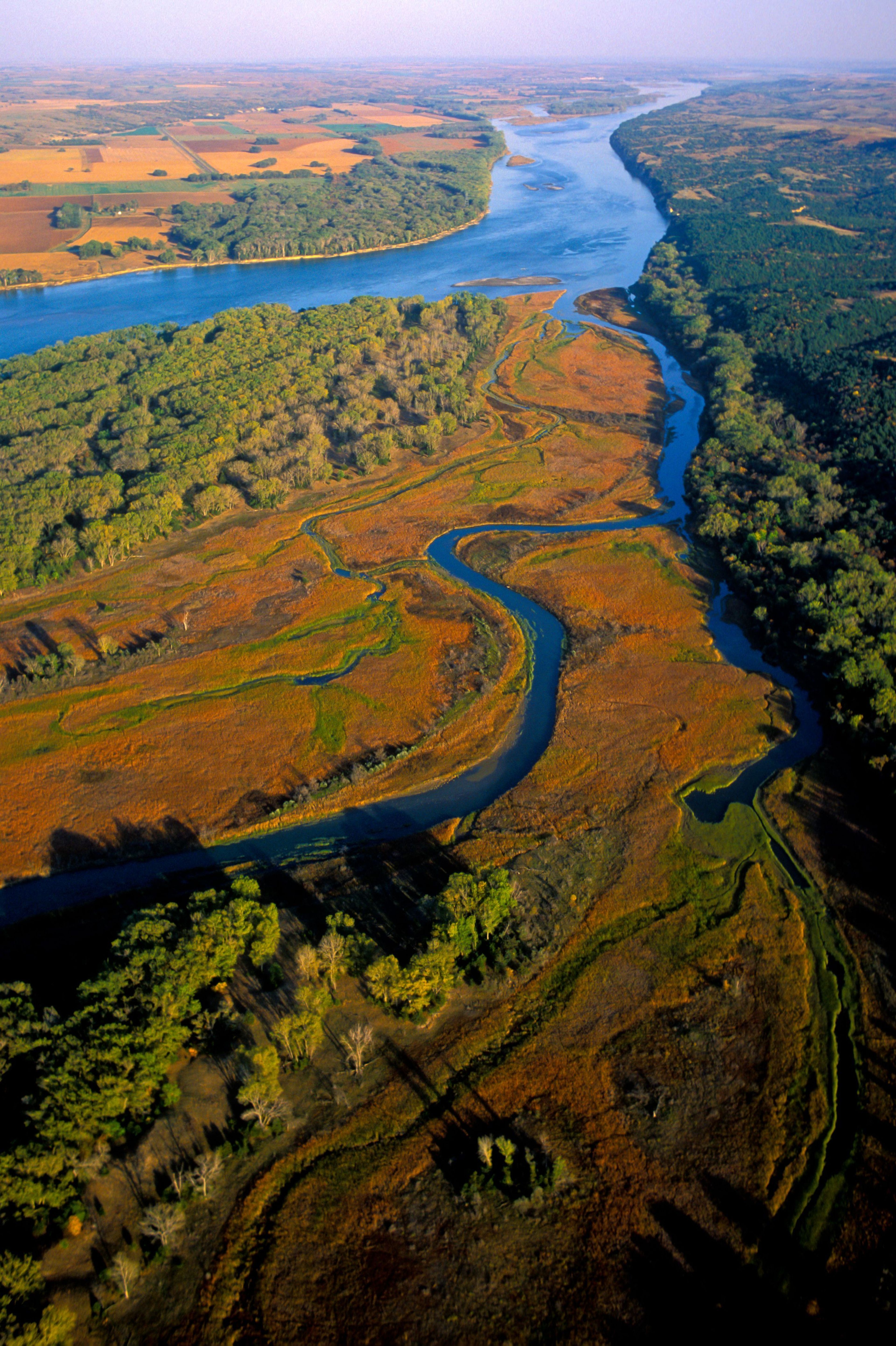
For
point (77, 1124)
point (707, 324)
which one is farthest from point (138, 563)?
point (707, 324)

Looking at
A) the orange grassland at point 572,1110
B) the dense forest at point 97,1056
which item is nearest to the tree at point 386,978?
the orange grassland at point 572,1110

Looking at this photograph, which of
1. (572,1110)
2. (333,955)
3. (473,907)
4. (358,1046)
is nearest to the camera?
(572,1110)

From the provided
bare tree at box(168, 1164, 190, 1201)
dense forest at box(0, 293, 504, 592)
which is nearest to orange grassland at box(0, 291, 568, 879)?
dense forest at box(0, 293, 504, 592)

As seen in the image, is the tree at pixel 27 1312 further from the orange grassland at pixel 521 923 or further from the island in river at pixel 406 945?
the orange grassland at pixel 521 923

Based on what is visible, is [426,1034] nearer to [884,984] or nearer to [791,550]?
[884,984]

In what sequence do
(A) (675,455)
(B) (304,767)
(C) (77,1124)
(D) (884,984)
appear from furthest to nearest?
(A) (675,455) → (B) (304,767) → (D) (884,984) → (C) (77,1124)

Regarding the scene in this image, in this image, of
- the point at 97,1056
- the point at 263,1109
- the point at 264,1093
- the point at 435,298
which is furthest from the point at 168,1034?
the point at 435,298

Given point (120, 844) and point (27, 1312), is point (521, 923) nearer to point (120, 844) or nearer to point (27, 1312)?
point (120, 844)
